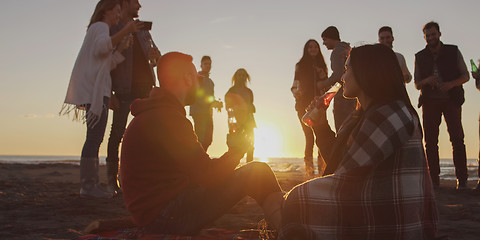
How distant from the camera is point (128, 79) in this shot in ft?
17.7

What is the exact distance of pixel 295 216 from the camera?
8.30 ft

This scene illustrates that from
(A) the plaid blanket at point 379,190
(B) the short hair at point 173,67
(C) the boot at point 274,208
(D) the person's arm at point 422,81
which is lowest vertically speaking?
(C) the boot at point 274,208

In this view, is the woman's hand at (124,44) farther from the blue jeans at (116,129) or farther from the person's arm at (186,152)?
the person's arm at (186,152)

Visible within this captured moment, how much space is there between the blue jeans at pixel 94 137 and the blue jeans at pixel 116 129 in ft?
1.29

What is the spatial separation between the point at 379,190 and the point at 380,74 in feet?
2.36

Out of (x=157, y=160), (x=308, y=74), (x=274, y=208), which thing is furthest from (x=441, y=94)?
(x=157, y=160)

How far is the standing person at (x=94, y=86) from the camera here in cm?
480

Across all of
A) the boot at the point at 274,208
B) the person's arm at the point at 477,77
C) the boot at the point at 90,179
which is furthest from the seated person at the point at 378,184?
the person's arm at the point at 477,77

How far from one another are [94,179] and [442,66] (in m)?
5.52

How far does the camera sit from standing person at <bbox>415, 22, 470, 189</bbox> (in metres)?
6.31

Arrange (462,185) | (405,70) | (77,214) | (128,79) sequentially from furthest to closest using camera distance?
(462,185) < (405,70) < (128,79) < (77,214)

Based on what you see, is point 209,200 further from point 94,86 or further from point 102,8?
point 102,8

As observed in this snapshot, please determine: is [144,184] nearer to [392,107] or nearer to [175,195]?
[175,195]

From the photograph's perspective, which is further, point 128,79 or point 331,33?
point 331,33
